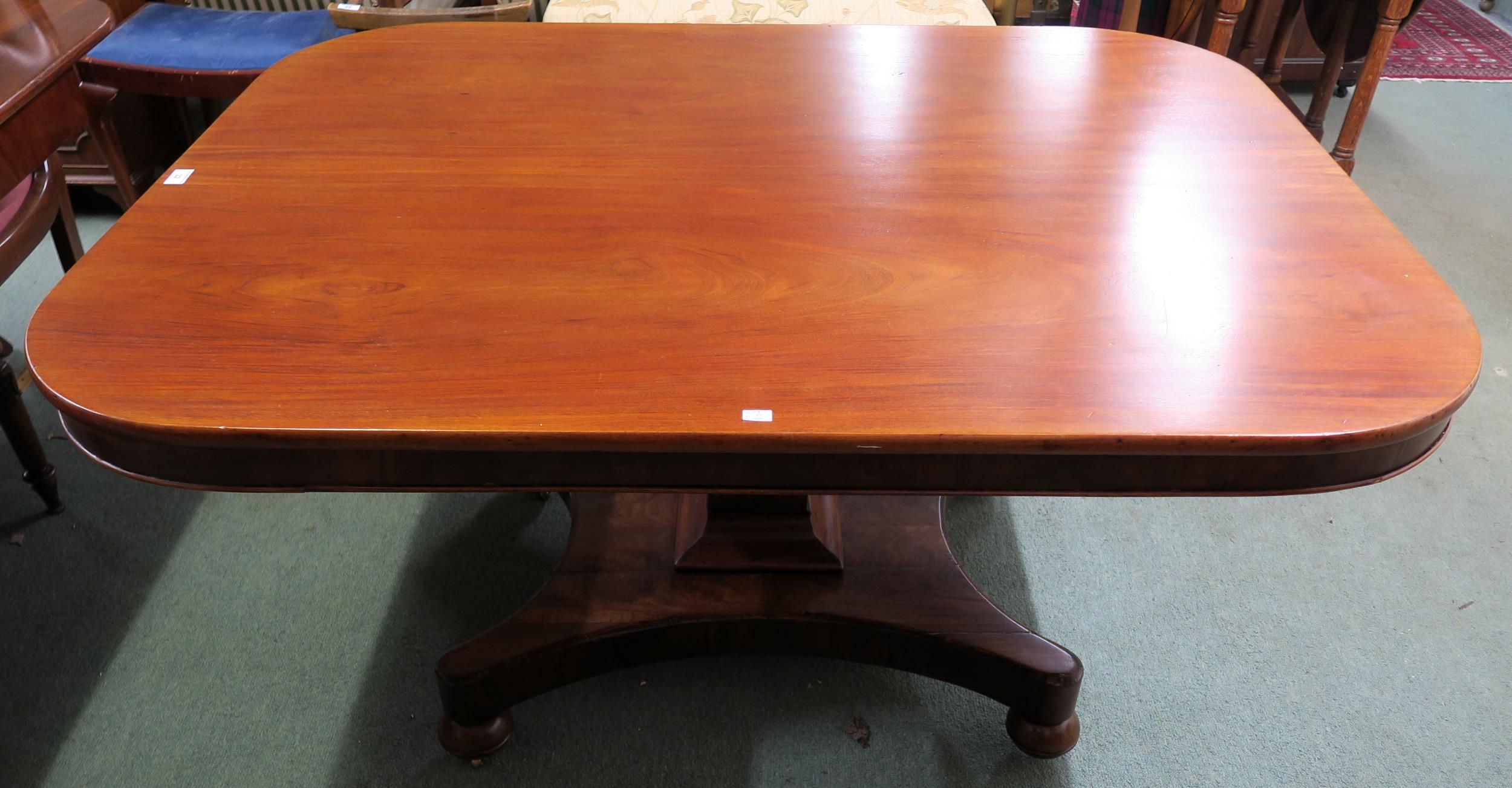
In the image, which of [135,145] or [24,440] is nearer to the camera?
[24,440]

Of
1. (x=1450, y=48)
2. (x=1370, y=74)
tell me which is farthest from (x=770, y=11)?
(x=1450, y=48)

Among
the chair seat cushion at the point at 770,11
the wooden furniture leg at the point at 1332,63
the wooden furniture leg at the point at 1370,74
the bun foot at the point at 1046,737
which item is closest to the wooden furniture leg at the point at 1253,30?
the wooden furniture leg at the point at 1332,63

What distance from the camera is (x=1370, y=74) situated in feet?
6.88

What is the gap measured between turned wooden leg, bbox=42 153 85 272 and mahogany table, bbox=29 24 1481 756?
0.46 meters

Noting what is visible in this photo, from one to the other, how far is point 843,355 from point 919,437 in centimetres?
11

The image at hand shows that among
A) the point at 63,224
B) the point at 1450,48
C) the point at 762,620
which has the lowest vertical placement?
the point at 762,620

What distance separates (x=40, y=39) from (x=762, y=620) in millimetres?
1207

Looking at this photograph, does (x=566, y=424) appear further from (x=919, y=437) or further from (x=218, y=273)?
(x=218, y=273)

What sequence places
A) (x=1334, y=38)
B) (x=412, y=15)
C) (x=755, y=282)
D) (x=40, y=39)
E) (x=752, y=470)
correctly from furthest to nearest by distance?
(x=1334, y=38)
(x=412, y=15)
(x=40, y=39)
(x=755, y=282)
(x=752, y=470)

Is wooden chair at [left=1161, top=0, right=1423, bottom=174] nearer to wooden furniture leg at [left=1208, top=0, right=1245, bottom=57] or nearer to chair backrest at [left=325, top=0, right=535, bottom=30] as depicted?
wooden furniture leg at [left=1208, top=0, right=1245, bottom=57]

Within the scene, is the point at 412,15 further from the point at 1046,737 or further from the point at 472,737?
the point at 1046,737

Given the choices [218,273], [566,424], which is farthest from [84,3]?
[566,424]

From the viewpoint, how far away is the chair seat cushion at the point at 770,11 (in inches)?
79.0

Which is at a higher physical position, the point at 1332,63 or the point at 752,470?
the point at 752,470
